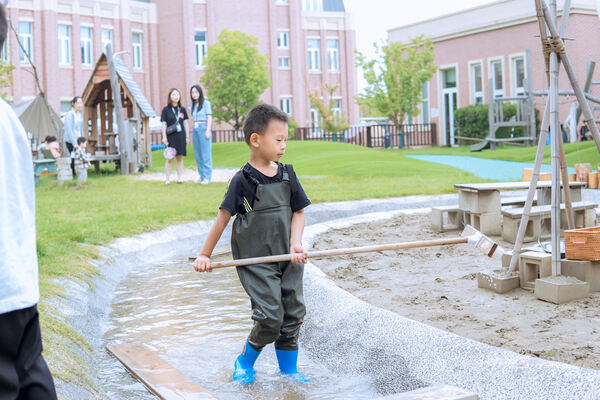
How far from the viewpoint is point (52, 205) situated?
11.1m

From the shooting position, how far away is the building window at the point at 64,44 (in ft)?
119

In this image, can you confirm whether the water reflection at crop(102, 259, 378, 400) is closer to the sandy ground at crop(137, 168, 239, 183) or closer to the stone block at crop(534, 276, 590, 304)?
the stone block at crop(534, 276, 590, 304)

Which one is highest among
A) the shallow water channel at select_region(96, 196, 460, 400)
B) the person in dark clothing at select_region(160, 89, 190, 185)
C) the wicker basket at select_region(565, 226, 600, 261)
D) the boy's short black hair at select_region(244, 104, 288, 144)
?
the person in dark clothing at select_region(160, 89, 190, 185)

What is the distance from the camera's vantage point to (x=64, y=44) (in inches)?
1433

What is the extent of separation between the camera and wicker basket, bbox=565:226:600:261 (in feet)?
14.3

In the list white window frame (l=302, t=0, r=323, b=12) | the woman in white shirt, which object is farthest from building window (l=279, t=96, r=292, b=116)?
the woman in white shirt

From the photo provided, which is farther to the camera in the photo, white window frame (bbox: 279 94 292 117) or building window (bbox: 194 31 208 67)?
white window frame (bbox: 279 94 292 117)

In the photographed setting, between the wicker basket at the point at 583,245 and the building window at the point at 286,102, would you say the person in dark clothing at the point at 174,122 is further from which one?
the building window at the point at 286,102

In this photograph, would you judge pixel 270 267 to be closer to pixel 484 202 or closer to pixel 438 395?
pixel 438 395

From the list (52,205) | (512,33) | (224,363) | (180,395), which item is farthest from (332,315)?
(512,33)

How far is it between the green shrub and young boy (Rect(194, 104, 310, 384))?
25565mm

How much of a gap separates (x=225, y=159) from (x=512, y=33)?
13603mm

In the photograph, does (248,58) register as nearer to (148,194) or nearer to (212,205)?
(148,194)

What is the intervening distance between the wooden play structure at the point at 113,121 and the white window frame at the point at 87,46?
16.4 m
